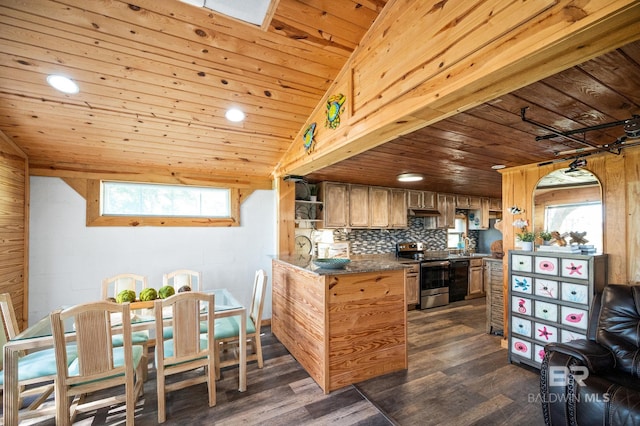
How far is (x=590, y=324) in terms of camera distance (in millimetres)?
2170

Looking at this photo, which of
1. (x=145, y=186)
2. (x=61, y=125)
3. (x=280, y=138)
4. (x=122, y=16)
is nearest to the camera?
(x=122, y=16)

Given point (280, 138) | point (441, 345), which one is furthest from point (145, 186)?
point (441, 345)

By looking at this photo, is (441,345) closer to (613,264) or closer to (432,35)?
(613,264)

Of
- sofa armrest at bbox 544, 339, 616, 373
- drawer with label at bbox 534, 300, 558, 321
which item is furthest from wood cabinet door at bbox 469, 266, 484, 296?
sofa armrest at bbox 544, 339, 616, 373

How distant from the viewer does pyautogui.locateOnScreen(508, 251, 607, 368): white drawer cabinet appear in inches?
96.5

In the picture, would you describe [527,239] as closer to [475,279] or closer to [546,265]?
[546,265]

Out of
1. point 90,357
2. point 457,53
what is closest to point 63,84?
point 90,357

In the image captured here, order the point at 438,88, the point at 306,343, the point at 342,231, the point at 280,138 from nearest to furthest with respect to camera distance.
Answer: the point at 438,88
the point at 306,343
the point at 280,138
the point at 342,231

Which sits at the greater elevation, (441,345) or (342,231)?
(342,231)

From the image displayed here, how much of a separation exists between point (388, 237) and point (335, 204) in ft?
4.99

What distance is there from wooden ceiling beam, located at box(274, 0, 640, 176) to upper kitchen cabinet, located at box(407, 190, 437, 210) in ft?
10.8

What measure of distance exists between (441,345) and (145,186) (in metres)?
4.20

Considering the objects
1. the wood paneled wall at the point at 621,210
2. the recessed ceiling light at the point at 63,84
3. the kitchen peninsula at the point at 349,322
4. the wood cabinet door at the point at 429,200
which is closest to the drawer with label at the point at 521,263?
the wood paneled wall at the point at 621,210

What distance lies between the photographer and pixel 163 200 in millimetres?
3648
